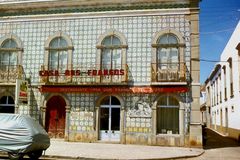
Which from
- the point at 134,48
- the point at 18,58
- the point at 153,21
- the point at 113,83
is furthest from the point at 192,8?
the point at 18,58

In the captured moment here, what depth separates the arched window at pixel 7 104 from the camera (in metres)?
21.7

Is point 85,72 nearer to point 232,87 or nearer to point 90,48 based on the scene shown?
point 90,48

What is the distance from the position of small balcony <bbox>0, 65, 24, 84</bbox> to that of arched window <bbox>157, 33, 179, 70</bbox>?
8803mm

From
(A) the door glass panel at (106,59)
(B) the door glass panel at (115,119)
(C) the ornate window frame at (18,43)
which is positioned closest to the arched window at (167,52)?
(A) the door glass panel at (106,59)

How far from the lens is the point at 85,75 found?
20031 millimetres

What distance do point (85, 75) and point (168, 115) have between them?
5.51 metres

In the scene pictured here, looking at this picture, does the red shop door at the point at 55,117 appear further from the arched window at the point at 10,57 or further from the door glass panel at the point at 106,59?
the door glass panel at the point at 106,59

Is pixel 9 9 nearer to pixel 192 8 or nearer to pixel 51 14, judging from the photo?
pixel 51 14

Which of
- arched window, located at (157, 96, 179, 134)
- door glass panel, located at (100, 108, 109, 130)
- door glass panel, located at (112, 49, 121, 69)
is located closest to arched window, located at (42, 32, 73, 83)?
door glass panel, located at (112, 49, 121, 69)

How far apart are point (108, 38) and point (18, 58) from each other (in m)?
6.12

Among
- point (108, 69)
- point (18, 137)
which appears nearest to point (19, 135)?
point (18, 137)

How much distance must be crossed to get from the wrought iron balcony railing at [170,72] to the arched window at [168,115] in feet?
3.85

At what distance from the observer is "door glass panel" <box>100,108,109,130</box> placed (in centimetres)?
1992

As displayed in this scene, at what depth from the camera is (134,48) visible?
1980 centimetres
